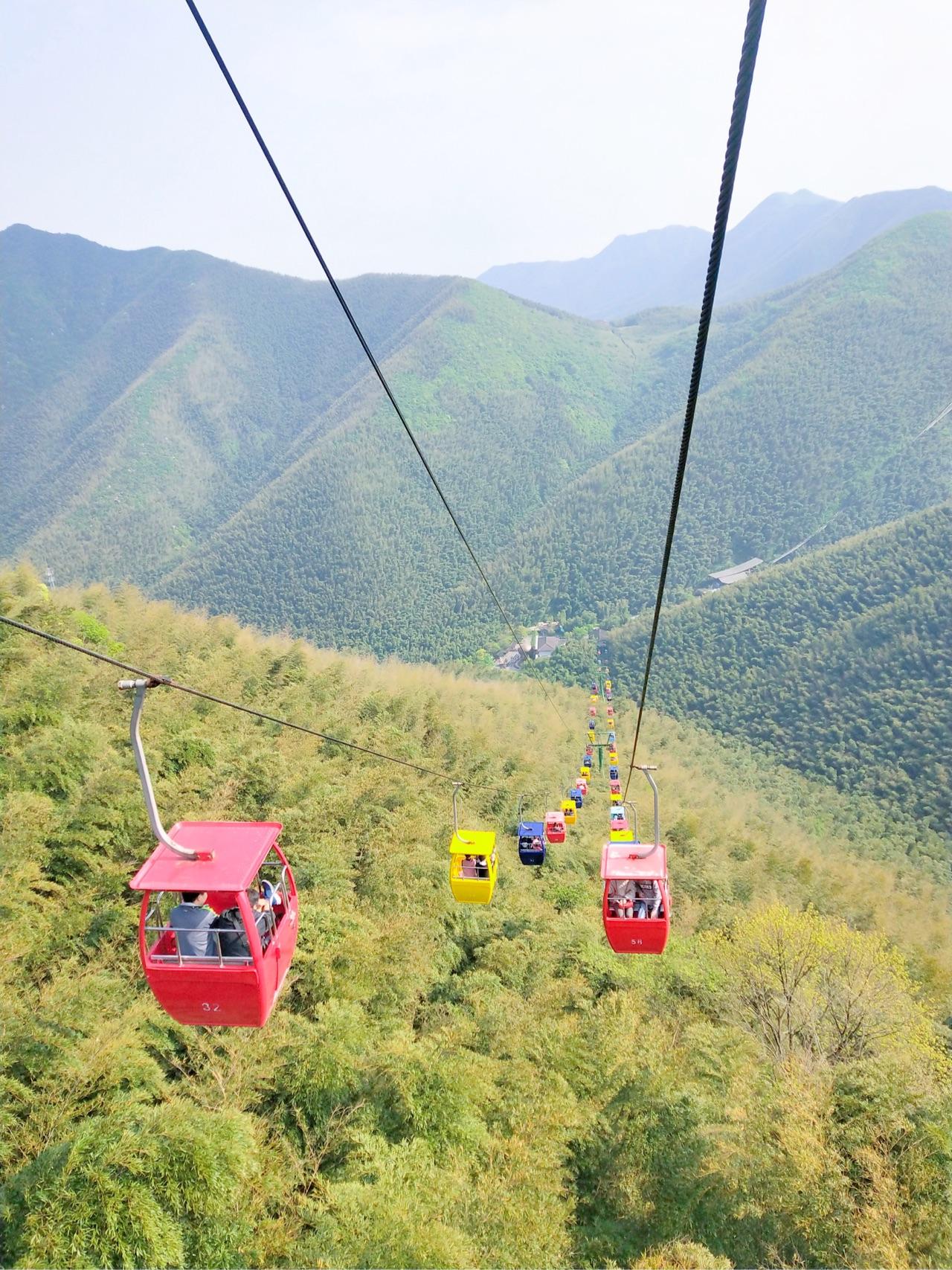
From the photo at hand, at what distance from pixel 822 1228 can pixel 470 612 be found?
3741 inches

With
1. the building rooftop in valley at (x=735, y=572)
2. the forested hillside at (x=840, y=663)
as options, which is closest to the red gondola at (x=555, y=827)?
the forested hillside at (x=840, y=663)

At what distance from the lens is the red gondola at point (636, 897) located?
11555mm

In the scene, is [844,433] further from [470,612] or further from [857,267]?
[470,612]

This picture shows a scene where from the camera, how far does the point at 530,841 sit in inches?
803

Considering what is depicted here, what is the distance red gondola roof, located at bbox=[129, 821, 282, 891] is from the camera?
7.41 metres

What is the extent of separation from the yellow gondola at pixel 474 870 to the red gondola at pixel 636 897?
3.35m

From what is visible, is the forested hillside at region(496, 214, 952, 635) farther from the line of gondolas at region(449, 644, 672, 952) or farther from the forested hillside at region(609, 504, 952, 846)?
the line of gondolas at region(449, 644, 672, 952)

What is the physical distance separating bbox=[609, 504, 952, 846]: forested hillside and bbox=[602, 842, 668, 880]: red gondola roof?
51.0 m

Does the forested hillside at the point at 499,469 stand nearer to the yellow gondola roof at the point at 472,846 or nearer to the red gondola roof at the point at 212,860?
the yellow gondola roof at the point at 472,846

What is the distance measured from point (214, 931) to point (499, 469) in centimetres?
14911

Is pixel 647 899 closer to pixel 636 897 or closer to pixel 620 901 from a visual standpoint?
pixel 636 897

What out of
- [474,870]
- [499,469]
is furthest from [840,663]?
[499,469]

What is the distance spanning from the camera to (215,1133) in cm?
1320

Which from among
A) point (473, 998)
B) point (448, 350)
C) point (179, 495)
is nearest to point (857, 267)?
point (448, 350)
